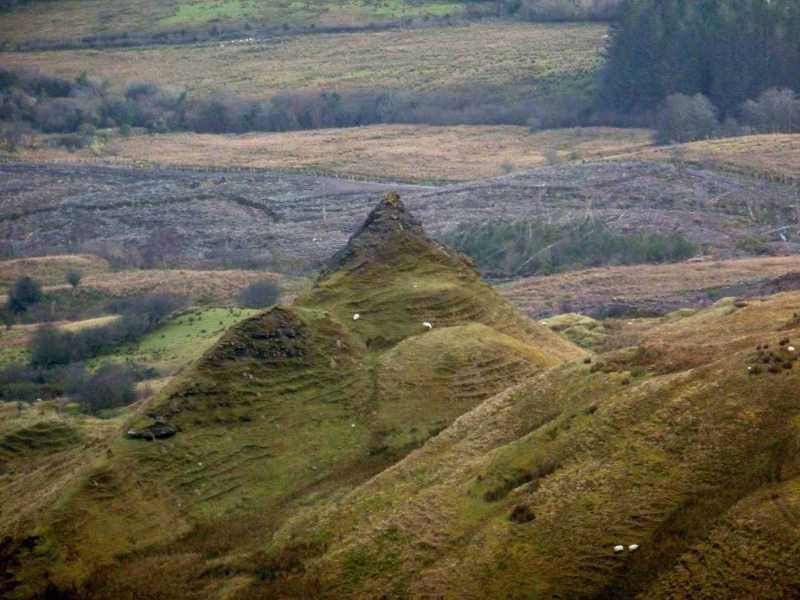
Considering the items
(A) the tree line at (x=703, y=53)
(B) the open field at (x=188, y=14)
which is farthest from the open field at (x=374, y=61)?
(A) the tree line at (x=703, y=53)

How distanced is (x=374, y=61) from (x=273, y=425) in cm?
11855

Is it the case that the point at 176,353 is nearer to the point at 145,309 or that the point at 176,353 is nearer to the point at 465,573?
the point at 145,309

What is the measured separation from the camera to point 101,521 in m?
29.9

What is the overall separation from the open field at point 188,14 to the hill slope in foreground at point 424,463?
129 meters

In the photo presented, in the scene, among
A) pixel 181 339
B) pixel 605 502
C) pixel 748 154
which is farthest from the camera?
pixel 748 154

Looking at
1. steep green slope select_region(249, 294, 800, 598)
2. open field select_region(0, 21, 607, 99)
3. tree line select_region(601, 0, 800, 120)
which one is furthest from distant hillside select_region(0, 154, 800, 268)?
steep green slope select_region(249, 294, 800, 598)

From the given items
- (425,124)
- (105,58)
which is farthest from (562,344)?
(105,58)

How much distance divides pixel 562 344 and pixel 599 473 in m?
14.9

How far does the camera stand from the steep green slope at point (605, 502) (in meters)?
21.7

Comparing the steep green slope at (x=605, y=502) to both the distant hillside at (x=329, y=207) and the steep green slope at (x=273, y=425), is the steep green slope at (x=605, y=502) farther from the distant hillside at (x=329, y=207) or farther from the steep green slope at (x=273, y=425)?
the distant hillside at (x=329, y=207)

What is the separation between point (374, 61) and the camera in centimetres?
14900

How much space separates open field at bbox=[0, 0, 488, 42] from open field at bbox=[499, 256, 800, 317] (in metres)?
95.0

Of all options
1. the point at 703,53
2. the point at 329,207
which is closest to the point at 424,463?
the point at 329,207

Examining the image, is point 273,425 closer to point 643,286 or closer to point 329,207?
point 643,286
